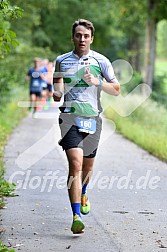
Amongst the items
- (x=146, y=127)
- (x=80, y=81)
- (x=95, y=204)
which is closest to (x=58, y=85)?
(x=80, y=81)

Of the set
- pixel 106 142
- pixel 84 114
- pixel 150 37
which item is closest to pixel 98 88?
pixel 84 114

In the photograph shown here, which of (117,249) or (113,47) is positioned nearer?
(117,249)

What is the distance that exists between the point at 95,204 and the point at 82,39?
2687 millimetres

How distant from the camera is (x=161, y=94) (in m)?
35.5

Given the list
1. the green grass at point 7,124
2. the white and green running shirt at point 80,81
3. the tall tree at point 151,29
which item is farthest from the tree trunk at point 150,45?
the white and green running shirt at point 80,81

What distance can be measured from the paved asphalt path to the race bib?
3.44 ft

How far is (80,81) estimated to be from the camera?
7984 millimetres

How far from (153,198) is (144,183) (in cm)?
136

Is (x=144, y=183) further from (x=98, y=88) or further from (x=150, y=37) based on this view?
(x=150, y=37)

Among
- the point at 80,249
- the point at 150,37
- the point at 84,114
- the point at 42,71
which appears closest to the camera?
the point at 80,249

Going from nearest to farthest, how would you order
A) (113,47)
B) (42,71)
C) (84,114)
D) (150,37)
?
(84,114)
(42,71)
(150,37)
(113,47)

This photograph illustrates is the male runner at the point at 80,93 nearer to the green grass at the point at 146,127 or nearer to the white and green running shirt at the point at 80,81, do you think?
the white and green running shirt at the point at 80,81

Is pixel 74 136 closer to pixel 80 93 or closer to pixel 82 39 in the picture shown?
pixel 80 93

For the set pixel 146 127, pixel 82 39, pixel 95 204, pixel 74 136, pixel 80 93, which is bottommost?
pixel 146 127
